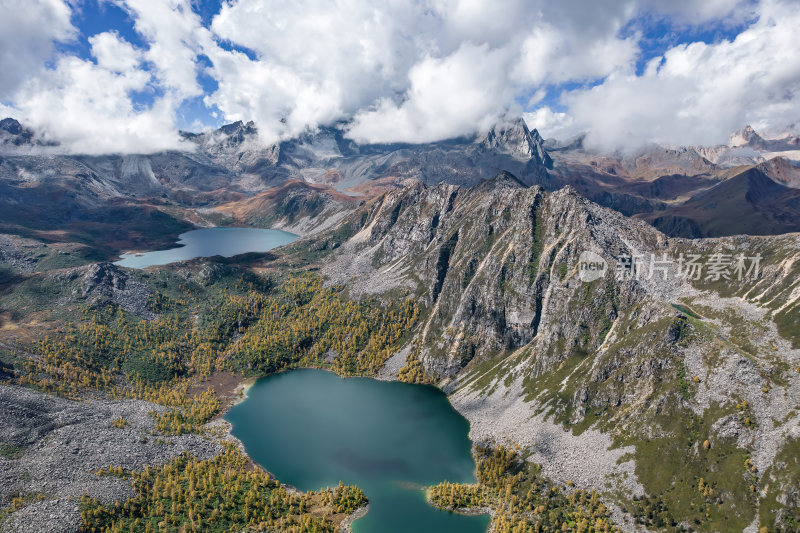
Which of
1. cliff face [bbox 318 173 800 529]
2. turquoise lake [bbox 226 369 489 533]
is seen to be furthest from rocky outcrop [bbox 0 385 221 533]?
cliff face [bbox 318 173 800 529]

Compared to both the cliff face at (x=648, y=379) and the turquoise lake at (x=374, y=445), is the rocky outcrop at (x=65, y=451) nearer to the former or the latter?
the turquoise lake at (x=374, y=445)

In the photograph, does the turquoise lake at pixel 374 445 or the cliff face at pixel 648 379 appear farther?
the turquoise lake at pixel 374 445

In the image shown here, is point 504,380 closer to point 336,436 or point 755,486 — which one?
point 336,436

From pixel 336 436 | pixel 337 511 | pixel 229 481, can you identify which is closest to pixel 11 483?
pixel 229 481

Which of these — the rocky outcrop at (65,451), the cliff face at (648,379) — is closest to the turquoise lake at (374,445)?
the cliff face at (648,379)

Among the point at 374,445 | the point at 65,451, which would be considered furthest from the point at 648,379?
the point at 65,451

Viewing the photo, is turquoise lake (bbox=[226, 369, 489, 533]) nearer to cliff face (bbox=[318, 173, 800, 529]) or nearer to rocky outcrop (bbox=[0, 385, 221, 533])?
cliff face (bbox=[318, 173, 800, 529])

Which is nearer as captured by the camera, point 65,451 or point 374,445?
point 65,451

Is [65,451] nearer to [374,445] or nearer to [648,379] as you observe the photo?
[374,445]
